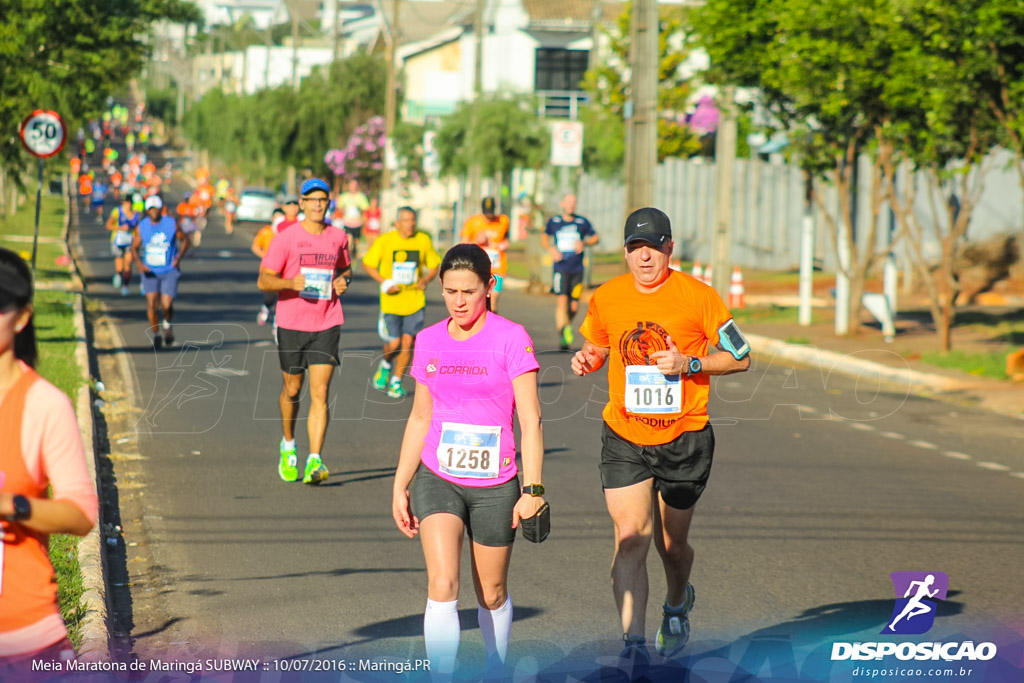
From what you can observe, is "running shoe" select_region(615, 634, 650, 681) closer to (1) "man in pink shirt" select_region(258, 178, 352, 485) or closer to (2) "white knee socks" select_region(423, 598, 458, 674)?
(2) "white knee socks" select_region(423, 598, 458, 674)

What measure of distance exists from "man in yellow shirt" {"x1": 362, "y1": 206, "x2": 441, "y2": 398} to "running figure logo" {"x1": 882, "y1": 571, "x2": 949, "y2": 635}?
267 inches

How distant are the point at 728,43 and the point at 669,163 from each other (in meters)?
22.7

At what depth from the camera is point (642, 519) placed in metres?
6.15

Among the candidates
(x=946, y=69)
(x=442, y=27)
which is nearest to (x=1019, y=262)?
(x=946, y=69)

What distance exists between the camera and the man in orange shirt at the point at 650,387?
608cm

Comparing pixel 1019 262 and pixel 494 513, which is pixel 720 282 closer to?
pixel 1019 262

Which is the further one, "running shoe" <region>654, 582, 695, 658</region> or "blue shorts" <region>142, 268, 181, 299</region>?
"blue shorts" <region>142, 268, 181, 299</region>

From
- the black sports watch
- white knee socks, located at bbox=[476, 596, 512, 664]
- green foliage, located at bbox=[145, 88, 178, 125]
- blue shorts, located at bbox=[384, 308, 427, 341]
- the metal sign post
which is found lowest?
white knee socks, located at bbox=[476, 596, 512, 664]

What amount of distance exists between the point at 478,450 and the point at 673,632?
5.13ft

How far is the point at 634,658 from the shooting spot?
5953 millimetres

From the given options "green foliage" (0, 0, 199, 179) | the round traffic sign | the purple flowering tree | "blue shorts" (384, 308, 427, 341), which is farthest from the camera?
the purple flowering tree

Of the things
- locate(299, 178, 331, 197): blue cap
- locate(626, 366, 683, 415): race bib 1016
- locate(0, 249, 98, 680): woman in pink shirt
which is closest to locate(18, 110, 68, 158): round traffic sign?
locate(299, 178, 331, 197): blue cap

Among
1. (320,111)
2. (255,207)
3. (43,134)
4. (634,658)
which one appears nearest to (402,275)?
(43,134)

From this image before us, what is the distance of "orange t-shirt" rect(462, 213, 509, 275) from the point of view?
17.0 m
